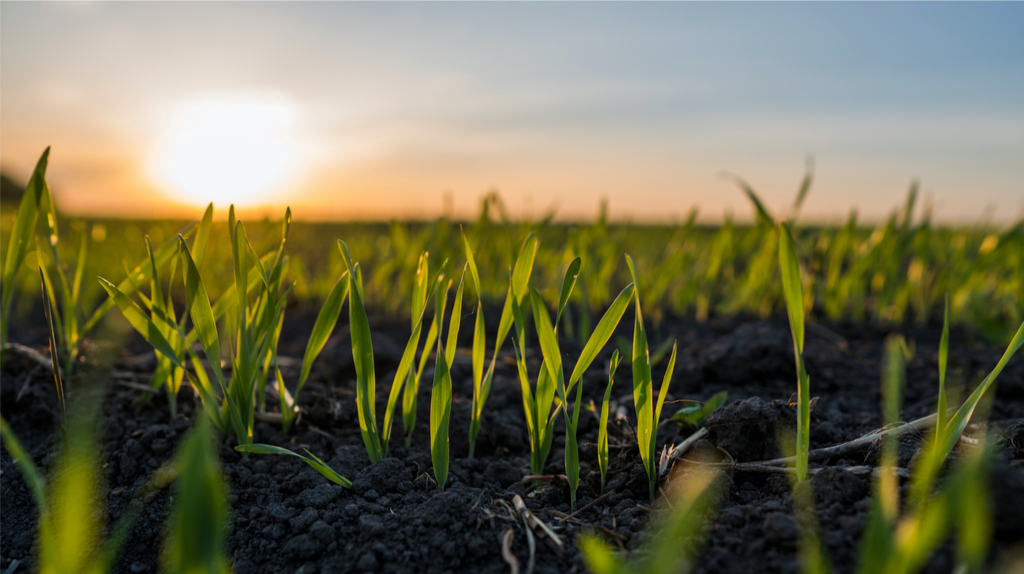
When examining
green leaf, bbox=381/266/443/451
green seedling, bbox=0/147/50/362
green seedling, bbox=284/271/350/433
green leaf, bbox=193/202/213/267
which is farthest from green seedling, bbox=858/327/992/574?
green seedling, bbox=0/147/50/362

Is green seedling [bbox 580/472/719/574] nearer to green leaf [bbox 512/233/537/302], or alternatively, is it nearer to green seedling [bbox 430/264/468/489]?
green seedling [bbox 430/264/468/489]

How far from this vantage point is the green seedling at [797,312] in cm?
76

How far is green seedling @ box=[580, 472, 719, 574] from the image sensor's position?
53 cm

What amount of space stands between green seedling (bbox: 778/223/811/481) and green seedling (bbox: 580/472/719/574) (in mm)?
140

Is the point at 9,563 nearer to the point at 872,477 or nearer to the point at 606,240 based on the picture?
the point at 872,477

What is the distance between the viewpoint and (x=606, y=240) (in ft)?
8.92

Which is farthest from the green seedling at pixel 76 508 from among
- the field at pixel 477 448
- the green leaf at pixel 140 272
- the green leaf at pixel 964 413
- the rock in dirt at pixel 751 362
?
the rock in dirt at pixel 751 362

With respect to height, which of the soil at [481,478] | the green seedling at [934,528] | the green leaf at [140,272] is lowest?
the soil at [481,478]

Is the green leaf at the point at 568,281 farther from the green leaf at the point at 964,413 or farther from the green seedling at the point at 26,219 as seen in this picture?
the green seedling at the point at 26,219

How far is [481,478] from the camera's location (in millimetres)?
1114

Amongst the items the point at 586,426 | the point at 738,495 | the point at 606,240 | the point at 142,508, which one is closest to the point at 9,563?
the point at 142,508

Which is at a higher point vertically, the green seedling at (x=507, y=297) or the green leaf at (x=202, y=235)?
the green leaf at (x=202, y=235)

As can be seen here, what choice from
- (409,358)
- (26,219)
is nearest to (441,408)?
(409,358)

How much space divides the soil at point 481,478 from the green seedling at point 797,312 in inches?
2.1
